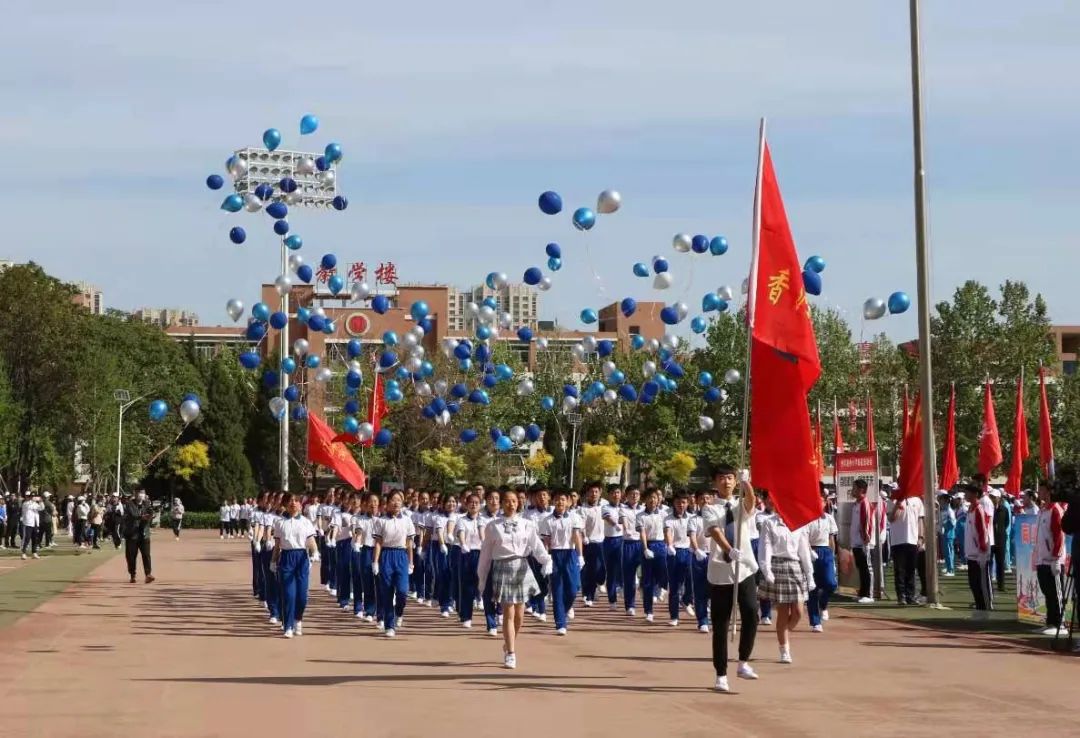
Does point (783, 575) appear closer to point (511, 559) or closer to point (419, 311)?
point (511, 559)

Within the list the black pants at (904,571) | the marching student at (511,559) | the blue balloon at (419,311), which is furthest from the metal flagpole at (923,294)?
the blue balloon at (419,311)

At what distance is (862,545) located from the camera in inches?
945

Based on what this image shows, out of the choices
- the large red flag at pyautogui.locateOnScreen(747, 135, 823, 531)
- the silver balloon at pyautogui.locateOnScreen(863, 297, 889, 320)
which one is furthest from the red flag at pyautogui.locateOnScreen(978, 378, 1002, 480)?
the large red flag at pyautogui.locateOnScreen(747, 135, 823, 531)

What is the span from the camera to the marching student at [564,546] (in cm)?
2006

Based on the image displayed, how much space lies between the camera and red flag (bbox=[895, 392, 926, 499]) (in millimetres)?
24172

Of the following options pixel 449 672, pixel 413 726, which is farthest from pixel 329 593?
pixel 413 726

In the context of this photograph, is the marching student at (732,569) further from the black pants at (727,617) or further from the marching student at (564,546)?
the marching student at (564,546)

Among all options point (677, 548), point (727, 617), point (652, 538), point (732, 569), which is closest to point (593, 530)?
point (652, 538)

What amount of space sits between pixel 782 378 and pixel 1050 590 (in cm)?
611

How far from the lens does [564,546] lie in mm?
20547

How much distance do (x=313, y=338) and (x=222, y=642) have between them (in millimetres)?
89302

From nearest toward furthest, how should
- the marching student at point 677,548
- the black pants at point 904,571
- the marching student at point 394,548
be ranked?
the marching student at point 394,548 < the marching student at point 677,548 < the black pants at point 904,571

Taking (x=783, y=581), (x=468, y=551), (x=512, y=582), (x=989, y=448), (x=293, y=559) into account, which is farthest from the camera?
(x=989, y=448)

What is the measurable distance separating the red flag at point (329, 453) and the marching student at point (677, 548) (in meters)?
9.42
